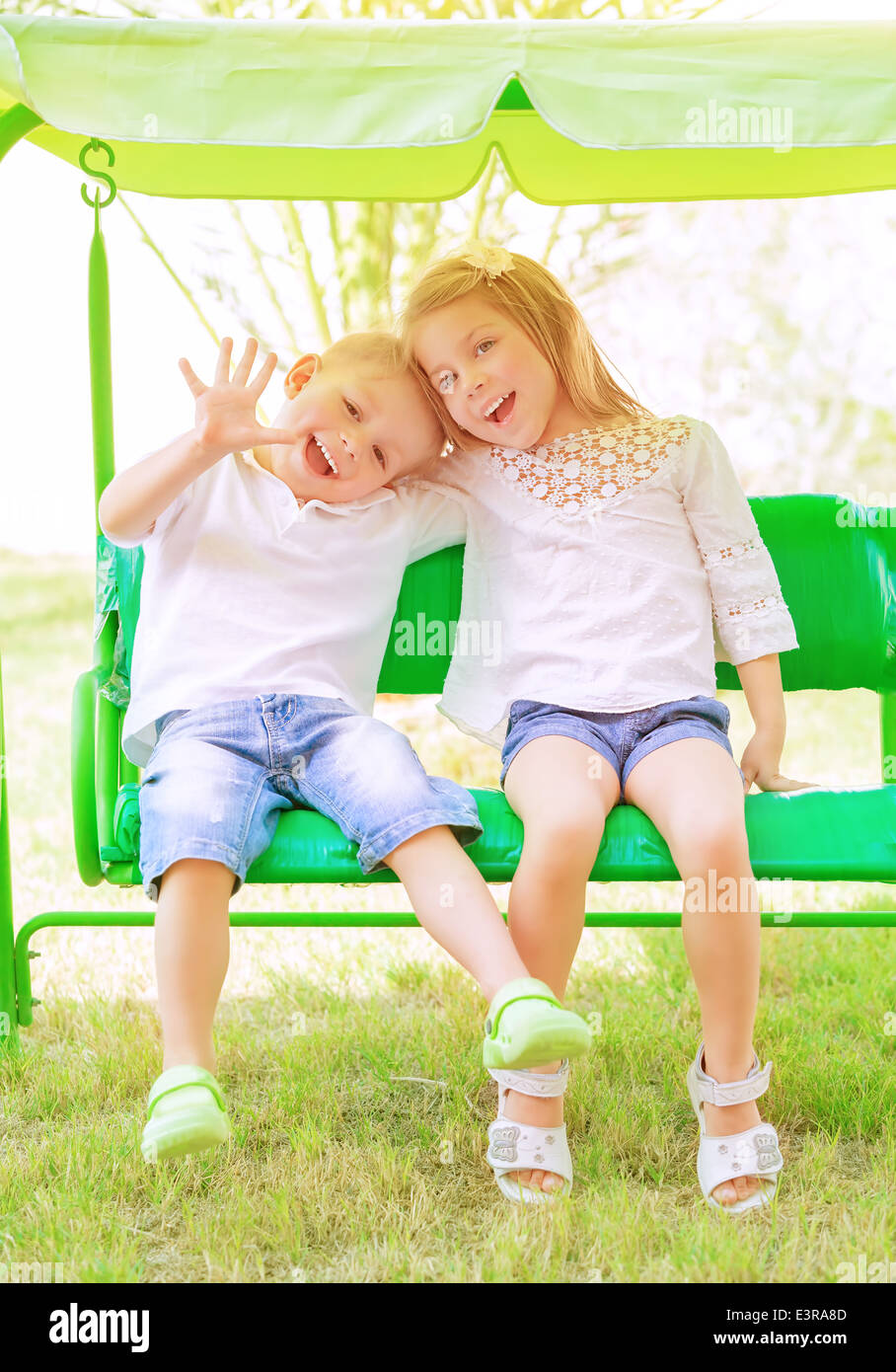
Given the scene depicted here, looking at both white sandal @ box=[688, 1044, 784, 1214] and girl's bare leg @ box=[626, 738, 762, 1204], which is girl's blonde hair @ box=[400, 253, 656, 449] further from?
white sandal @ box=[688, 1044, 784, 1214]

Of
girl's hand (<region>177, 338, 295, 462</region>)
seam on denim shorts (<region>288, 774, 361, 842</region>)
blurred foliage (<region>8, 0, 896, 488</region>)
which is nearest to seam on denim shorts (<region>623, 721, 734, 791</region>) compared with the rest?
seam on denim shorts (<region>288, 774, 361, 842</region>)

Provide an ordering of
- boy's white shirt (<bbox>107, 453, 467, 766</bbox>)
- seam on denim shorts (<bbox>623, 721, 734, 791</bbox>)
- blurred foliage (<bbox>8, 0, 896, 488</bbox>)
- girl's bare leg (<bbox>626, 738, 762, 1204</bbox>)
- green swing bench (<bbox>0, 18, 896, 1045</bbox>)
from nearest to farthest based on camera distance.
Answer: girl's bare leg (<bbox>626, 738, 762, 1204</bbox>) → green swing bench (<bbox>0, 18, 896, 1045</bbox>) → seam on denim shorts (<bbox>623, 721, 734, 791</bbox>) → boy's white shirt (<bbox>107, 453, 467, 766</bbox>) → blurred foliage (<bbox>8, 0, 896, 488</bbox>)

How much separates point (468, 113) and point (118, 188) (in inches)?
39.8

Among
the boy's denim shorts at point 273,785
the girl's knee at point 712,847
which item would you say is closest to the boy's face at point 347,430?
the boy's denim shorts at point 273,785

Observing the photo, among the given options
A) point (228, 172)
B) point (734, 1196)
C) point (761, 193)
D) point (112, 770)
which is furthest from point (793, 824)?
point (228, 172)

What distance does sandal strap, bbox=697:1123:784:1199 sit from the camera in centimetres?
198

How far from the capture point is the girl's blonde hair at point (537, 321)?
2.44 m

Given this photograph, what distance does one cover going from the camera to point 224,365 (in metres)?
2.19

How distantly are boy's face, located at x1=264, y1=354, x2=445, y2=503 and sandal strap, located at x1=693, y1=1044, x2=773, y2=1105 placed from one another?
3.96 ft

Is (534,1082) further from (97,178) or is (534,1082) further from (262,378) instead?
(97,178)

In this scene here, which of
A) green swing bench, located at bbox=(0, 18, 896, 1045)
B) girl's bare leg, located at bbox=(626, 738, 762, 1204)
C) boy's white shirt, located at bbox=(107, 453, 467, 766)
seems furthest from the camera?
boy's white shirt, located at bbox=(107, 453, 467, 766)

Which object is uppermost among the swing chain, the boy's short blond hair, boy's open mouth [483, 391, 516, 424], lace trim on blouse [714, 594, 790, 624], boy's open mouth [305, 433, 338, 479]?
the swing chain

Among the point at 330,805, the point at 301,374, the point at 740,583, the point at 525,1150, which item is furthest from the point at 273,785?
the point at 740,583
